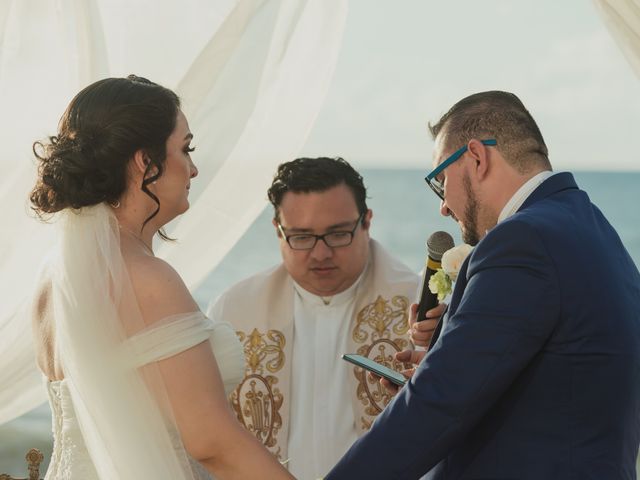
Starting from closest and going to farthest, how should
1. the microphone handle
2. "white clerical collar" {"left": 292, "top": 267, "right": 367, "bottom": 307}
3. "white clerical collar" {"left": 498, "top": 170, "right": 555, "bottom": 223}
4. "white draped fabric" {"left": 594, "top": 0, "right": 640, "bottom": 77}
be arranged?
"white clerical collar" {"left": 498, "top": 170, "right": 555, "bottom": 223} < the microphone handle < "white draped fabric" {"left": 594, "top": 0, "right": 640, "bottom": 77} < "white clerical collar" {"left": 292, "top": 267, "right": 367, "bottom": 307}

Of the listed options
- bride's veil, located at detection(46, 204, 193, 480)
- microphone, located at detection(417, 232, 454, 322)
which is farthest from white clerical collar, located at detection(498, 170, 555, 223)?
bride's veil, located at detection(46, 204, 193, 480)

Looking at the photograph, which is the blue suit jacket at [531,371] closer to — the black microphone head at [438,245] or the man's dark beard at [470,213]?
the man's dark beard at [470,213]

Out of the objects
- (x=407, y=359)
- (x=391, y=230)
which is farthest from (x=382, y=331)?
(x=391, y=230)

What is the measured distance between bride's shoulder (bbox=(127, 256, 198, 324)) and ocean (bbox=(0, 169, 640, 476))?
907 cm

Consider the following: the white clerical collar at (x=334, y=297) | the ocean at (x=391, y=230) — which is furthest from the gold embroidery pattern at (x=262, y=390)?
the ocean at (x=391, y=230)

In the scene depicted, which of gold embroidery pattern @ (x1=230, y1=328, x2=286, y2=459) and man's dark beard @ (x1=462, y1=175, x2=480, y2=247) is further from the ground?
man's dark beard @ (x1=462, y1=175, x2=480, y2=247)

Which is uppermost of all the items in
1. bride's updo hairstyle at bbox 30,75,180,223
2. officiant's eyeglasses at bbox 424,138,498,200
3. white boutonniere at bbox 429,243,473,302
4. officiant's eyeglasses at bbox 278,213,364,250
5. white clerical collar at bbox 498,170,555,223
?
bride's updo hairstyle at bbox 30,75,180,223

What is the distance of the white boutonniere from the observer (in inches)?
122

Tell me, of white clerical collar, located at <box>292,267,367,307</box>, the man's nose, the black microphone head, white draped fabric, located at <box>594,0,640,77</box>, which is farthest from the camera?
white clerical collar, located at <box>292,267,367,307</box>

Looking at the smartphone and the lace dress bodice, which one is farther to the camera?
the smartphone

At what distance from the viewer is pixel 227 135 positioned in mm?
4227

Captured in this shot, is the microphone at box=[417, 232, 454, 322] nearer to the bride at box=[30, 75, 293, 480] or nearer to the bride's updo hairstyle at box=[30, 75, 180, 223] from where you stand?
the bride at box=[30, 75, 293, 480]

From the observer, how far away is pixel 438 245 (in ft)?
10.8

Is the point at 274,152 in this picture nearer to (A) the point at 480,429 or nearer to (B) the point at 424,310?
(B) the point at 424,310
